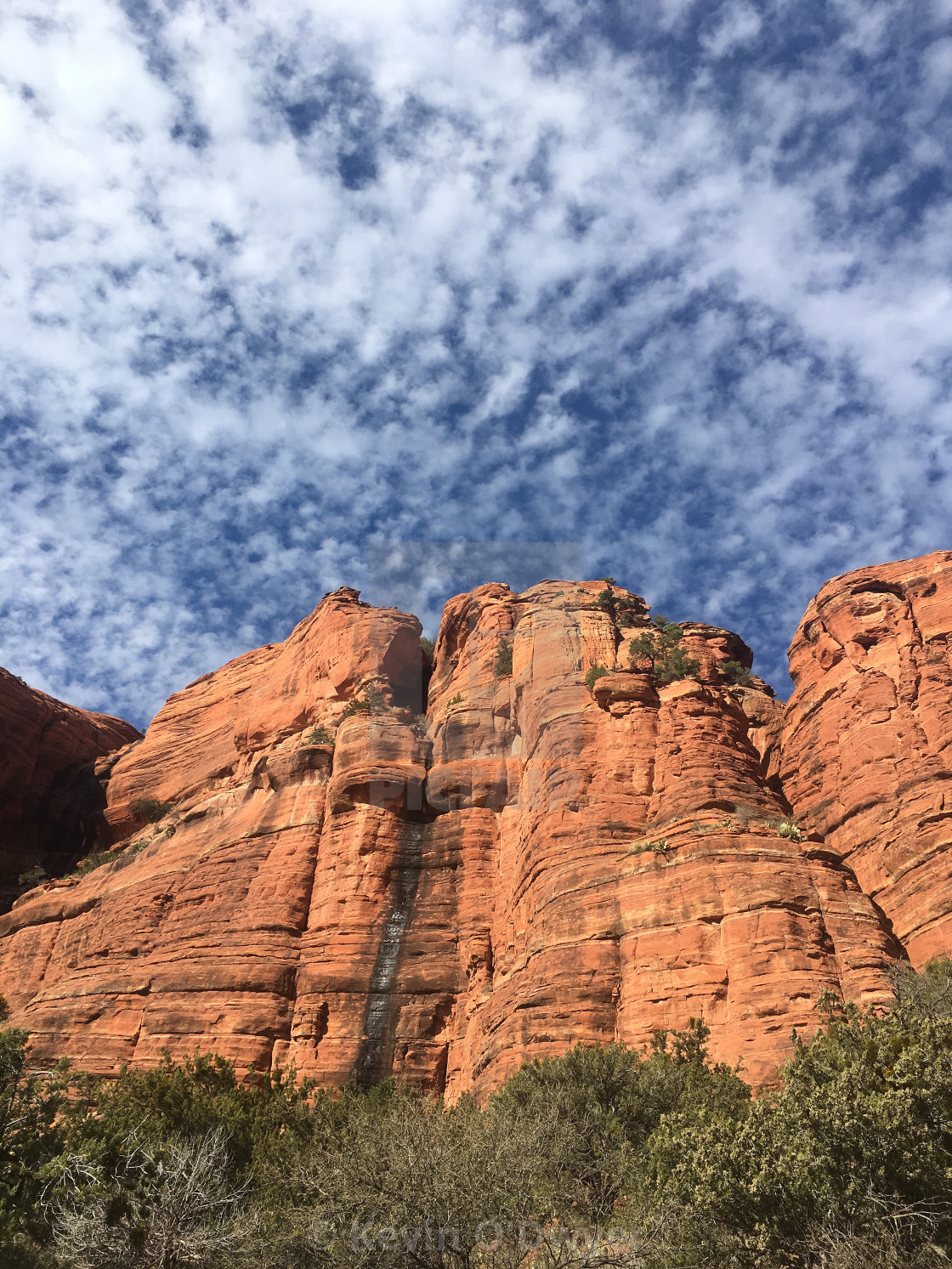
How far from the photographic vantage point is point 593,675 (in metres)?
38.2

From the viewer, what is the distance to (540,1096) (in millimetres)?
20891

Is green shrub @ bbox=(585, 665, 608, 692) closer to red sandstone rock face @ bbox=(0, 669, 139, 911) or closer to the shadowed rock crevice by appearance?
the shadowed rock crevice

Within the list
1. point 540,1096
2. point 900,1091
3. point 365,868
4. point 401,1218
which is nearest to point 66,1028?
point 365,868

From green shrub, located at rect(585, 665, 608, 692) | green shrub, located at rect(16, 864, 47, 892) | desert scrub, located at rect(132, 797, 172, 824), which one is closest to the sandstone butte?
green shrub, located at rect(585, 665, 608, 692)

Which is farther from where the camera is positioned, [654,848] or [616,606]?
[616,606]

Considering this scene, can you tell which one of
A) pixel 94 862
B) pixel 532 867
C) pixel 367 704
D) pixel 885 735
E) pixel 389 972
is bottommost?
pixel 389 972

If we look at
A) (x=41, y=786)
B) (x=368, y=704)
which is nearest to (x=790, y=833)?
(x=368, y=704)

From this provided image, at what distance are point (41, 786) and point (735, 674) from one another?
49777 mm

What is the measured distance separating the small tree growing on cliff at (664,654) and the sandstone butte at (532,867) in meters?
0.86

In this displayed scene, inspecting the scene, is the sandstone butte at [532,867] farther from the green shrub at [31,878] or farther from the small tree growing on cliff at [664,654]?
the green shrub at [31,878]

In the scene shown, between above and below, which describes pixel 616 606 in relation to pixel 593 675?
above

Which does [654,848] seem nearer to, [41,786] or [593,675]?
[593,675]

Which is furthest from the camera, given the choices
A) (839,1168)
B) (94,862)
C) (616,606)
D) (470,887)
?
(94,862)

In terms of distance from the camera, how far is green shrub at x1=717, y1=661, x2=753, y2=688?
45438 mm
